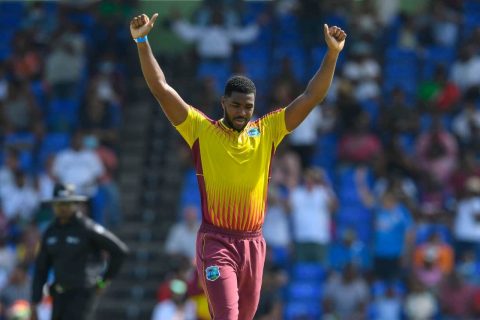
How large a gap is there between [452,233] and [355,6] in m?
6.08

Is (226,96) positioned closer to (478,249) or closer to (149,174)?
(478,249)

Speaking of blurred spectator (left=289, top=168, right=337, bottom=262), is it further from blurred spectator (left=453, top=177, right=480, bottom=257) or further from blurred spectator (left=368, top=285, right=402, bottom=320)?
blurred spectator (left=453, top=177, right=480, bottom=257)

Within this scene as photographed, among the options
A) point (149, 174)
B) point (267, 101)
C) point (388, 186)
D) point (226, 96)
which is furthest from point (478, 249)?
point (226, 96)

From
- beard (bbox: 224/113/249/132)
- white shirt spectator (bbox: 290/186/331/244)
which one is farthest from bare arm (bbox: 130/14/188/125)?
white shirt spectator (bbox: 290/186/331/244)

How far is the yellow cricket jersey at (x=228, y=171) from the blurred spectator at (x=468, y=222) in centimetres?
984

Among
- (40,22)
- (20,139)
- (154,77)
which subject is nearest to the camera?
(154,77)

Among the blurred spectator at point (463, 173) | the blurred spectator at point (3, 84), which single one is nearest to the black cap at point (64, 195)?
the blurred spectator at point (463, 173)

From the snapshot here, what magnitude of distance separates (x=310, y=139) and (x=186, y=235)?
9.42 ft

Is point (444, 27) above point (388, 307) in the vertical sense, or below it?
above

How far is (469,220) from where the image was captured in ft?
60.2

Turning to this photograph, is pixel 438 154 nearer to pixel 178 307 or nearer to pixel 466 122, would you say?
pixel 466 122

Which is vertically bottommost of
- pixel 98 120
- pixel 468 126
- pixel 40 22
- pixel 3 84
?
pixel 468 126

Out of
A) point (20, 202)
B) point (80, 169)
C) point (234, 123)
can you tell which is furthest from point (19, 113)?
point (234, 123)

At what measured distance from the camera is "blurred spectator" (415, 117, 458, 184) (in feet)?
63.0
